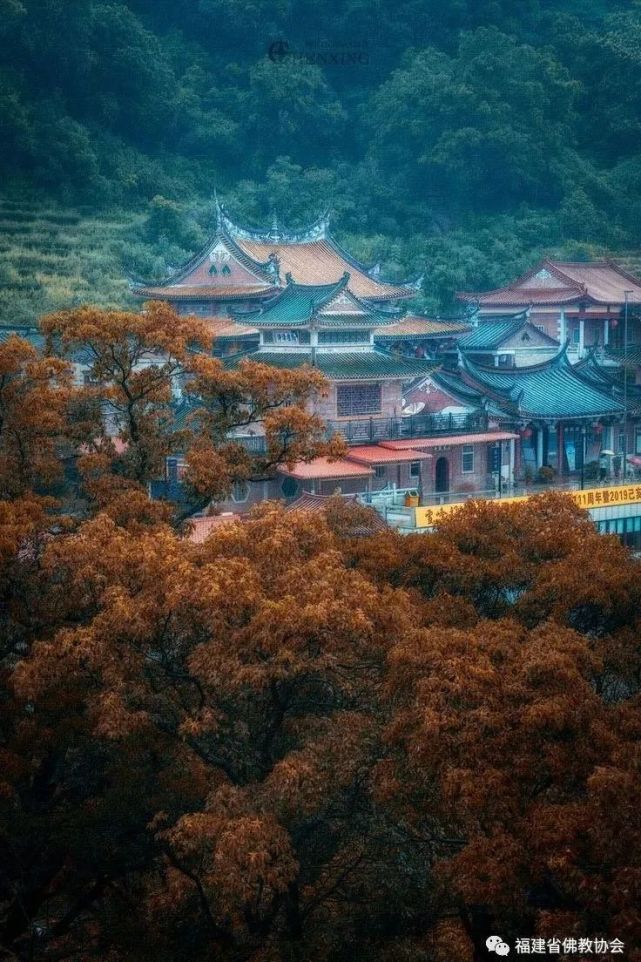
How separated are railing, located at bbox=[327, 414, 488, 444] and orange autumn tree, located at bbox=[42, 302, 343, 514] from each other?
605 inches

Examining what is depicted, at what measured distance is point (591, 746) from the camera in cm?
1216

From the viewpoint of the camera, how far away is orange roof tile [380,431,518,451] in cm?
3672

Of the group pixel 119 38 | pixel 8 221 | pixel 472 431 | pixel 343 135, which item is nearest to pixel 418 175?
pixel 343 135

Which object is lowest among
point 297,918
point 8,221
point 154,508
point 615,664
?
point 297,918

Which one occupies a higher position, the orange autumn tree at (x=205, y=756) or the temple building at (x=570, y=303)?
the temple building at (x=570, y=303)

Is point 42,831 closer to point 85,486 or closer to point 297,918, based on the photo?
point 297,918

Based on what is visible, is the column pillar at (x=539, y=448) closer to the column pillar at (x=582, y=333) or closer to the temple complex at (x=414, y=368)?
the temple complex at (x=414, y=368)

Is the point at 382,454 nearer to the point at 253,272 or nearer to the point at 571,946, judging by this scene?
the point at 253,272

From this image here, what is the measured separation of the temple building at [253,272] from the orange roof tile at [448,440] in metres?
8.16

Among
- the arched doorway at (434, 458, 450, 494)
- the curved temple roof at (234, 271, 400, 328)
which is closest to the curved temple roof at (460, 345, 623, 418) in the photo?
the arched doorway at (434, 458, 450, 494)

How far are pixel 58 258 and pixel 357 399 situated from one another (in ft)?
105

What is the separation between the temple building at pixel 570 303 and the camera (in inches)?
2048

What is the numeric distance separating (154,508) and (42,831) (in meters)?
4.77

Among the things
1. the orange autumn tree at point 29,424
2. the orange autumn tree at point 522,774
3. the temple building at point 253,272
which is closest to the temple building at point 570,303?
the temple building at point 253,272
